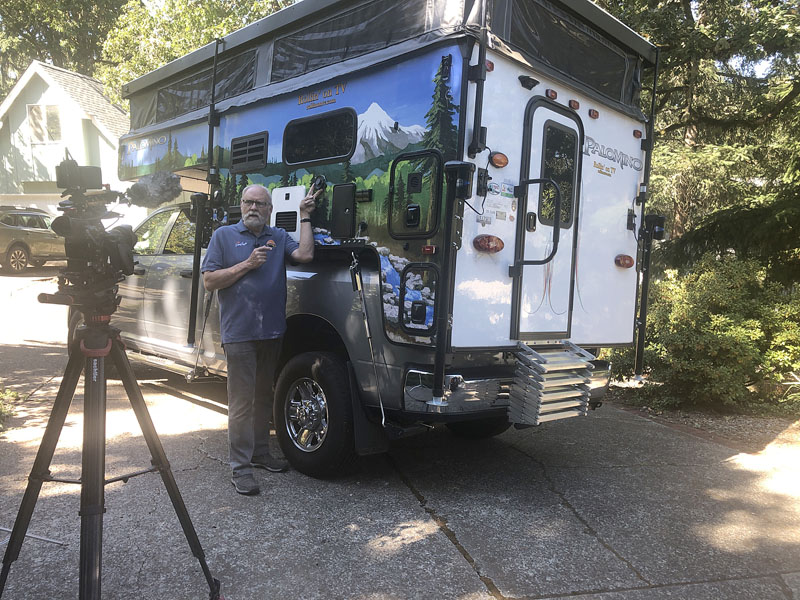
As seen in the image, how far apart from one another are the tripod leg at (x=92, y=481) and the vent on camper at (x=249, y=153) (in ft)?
8.83

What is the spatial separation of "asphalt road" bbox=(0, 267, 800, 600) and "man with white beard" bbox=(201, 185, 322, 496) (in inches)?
14.4

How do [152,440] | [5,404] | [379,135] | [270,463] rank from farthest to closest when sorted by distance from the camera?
[5,404], [270,463], [379,135], [152,440]

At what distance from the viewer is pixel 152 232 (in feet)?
21.2

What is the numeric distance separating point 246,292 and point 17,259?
16515 mm

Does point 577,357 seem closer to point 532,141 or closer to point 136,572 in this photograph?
point 532,141

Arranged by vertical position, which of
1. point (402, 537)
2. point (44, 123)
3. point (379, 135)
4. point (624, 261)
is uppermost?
point (44, 123)

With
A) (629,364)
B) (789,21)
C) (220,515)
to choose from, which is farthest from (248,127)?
(789,21)

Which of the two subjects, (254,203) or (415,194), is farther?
(254,203)

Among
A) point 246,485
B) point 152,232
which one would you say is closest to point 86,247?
point 246,485

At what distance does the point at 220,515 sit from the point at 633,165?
3.91 m

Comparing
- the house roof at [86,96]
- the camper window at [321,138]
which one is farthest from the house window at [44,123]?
the camper window at [321,138]

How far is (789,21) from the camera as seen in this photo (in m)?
8.52

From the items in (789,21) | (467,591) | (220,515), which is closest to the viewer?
(467,591)

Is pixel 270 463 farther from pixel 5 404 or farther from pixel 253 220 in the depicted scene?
pixel 5 404
